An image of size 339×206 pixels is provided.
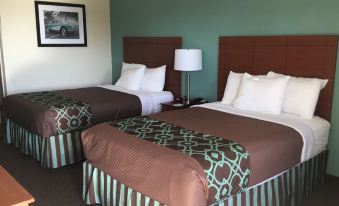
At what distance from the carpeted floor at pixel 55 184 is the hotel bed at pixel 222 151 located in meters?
0.13

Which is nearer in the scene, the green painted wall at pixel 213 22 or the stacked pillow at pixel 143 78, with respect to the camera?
the green painted wall at pixel 213 22

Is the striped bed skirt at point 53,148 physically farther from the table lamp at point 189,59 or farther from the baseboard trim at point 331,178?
the baseboard trim at point 331,178

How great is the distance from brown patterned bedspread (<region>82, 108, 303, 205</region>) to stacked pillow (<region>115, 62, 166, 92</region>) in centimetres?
164

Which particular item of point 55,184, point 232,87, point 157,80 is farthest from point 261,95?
point 55,184

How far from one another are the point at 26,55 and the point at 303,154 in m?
4.03

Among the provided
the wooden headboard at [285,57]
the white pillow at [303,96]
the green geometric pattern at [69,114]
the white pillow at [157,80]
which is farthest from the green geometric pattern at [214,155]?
the white pillow at [157,80]

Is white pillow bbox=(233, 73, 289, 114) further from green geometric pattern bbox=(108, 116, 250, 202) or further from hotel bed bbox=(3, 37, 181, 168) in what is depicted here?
hotel bed bbox=(3, 37, 181, 168)

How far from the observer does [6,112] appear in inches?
159

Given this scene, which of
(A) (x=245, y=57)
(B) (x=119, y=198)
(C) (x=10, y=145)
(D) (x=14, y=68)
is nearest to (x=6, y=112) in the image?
(C) (x=10, y=145)

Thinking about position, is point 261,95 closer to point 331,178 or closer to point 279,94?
point 279,94

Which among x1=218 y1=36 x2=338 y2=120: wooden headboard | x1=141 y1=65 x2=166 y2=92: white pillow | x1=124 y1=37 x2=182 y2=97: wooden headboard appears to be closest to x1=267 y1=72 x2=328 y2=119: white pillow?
x1=218 y1=36 x2=338 y2=120: wooden headboard

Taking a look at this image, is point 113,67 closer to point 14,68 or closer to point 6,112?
point 14,68

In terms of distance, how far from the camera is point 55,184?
3051 mm

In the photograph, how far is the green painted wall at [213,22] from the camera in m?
2.92
